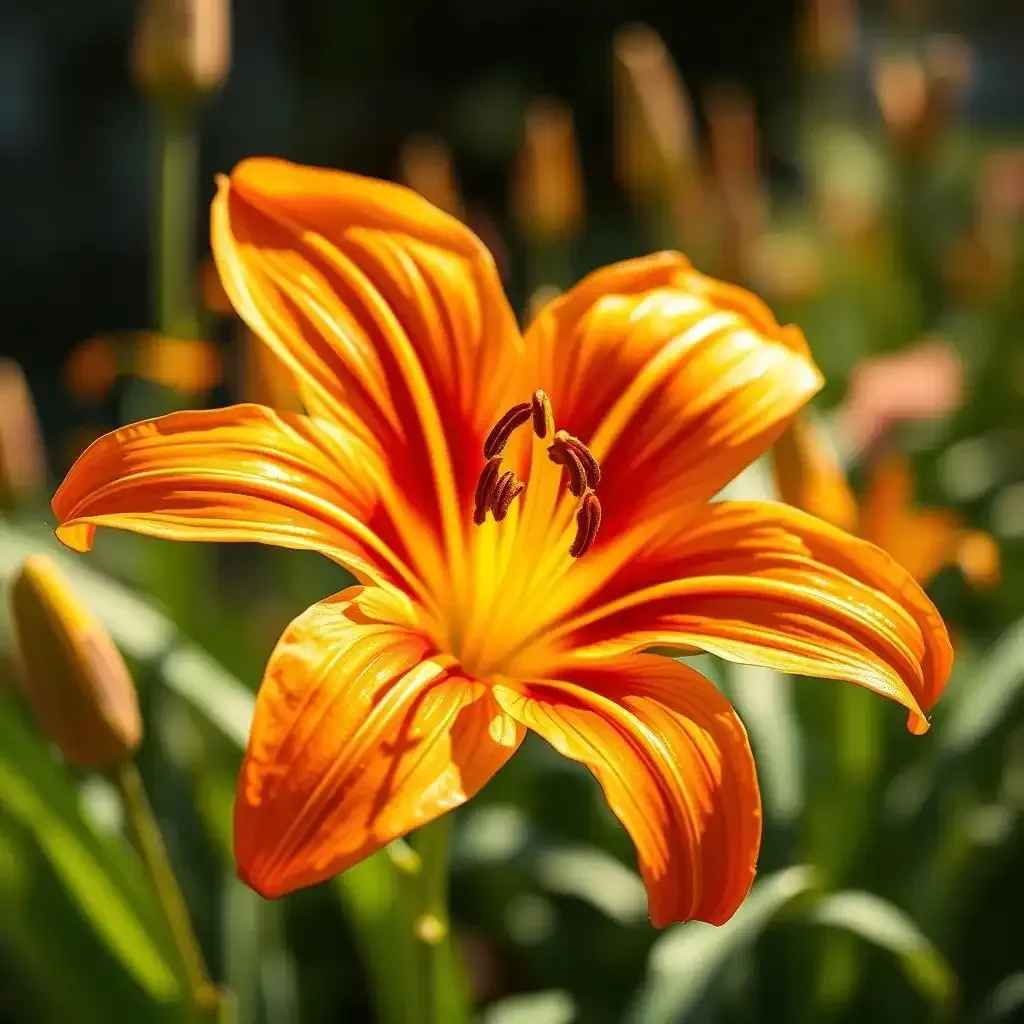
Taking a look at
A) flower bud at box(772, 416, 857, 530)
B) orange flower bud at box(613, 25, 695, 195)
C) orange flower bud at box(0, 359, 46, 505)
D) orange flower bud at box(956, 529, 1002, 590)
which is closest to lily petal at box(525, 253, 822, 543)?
flower bud at box(772, 416, 857, 530)

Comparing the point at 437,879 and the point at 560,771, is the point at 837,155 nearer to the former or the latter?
the point at 560,771

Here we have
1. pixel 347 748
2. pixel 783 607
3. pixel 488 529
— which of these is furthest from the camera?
pixel 488 529


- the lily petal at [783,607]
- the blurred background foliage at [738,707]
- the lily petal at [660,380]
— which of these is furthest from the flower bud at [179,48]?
the lily petal at [783,607]

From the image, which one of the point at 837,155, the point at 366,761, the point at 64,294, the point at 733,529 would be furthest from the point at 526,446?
the point at 64,294

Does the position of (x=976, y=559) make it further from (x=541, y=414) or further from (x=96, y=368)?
(x=96, y=368)

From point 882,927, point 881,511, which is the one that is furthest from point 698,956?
point 881,511

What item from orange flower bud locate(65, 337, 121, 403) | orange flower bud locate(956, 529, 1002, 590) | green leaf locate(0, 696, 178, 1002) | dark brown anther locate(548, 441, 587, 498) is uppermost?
dark brown anther locate(548, 441, 587, 498)

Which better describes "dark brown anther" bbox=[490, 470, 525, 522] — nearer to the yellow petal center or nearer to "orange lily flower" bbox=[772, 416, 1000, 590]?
the yellow petal center
